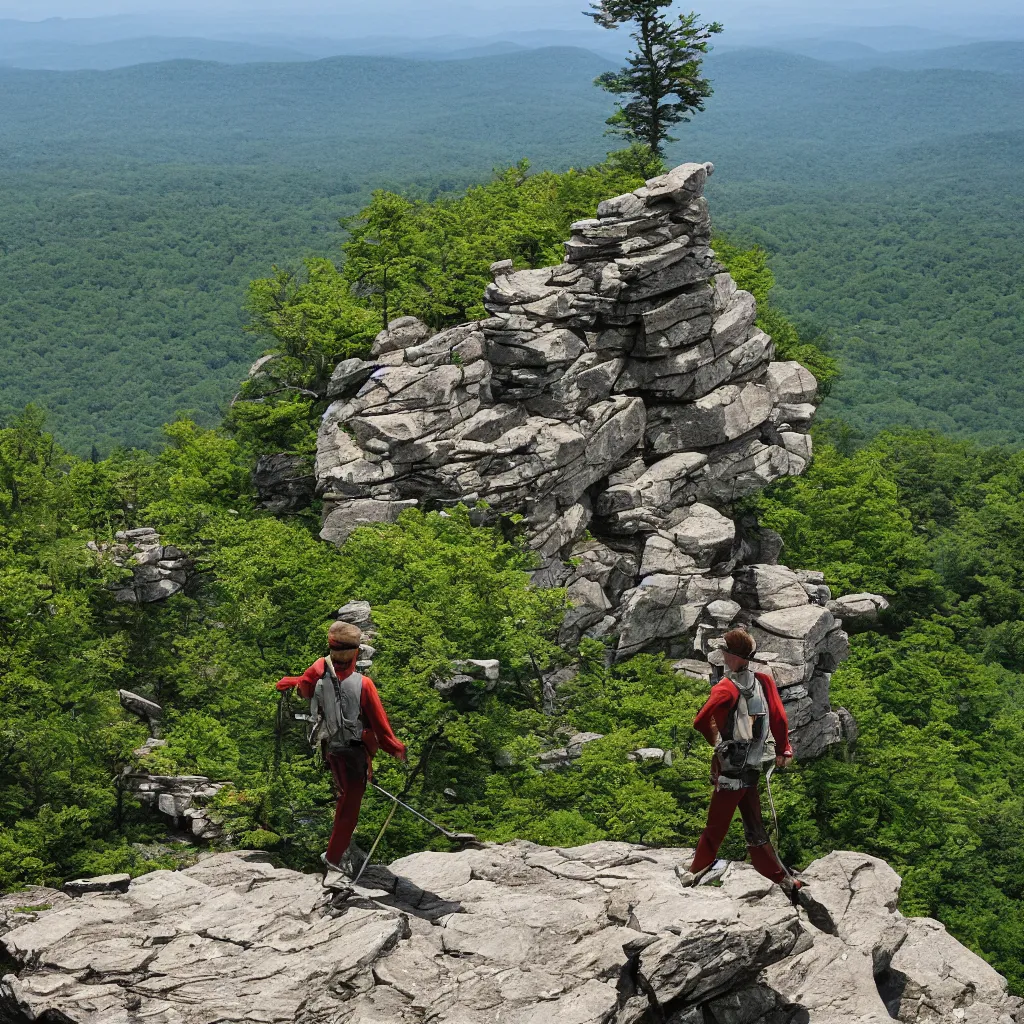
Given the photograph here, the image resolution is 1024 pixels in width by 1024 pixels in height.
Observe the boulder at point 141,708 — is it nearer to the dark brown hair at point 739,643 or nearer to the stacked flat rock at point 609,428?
the stacked flat rock at point 609,428

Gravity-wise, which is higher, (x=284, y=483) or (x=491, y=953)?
(x=491, y=953)

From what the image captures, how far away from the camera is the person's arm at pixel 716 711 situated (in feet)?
35.8

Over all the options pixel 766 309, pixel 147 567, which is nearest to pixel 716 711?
pixel 147 567

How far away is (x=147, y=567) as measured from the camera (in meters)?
29.6

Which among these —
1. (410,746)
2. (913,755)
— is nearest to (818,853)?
(913,755)

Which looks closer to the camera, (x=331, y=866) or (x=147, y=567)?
(x=331, y=866)

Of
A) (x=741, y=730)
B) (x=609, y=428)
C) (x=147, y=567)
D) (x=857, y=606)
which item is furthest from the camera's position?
(x=857, y=606)

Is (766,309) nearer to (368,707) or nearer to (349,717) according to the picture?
(368,707)

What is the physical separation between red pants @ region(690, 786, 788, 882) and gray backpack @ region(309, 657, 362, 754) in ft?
11.8

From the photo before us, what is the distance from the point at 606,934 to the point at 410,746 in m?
9.85

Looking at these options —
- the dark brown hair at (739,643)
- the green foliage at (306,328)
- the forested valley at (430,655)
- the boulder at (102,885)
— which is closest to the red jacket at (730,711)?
the dark brown hair at (739,643)

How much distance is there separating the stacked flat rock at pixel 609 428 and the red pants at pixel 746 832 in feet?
53.1

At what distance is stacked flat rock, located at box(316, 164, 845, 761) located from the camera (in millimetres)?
29047

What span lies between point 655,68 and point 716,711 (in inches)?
1453
